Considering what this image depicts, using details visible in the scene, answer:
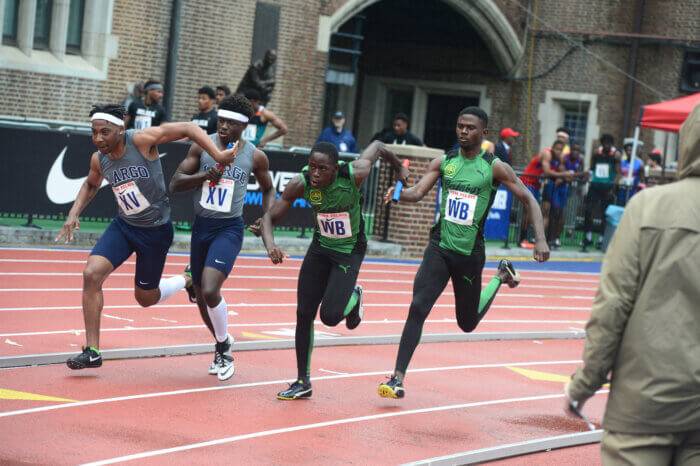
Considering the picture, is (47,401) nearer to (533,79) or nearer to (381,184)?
(381,184)

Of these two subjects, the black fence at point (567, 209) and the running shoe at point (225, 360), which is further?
the black fence at point (567, 209)

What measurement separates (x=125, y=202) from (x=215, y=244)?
0.73m

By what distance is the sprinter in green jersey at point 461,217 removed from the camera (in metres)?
7.44

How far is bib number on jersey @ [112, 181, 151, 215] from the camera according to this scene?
7.61 m

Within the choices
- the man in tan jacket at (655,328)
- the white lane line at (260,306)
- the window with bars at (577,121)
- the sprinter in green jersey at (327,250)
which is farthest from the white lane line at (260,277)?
the window with bars at (577,121)

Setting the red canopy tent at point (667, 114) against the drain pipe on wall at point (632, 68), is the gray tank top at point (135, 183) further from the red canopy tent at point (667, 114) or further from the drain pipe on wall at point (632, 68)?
the drain pipe on wall at point (632, 68)

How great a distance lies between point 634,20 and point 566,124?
3424mm

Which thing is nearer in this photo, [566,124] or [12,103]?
[12,103]

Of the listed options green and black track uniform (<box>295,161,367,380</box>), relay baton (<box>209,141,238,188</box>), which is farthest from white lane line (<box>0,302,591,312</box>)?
green and black track uniform (<box>295,161,367,380</box>)

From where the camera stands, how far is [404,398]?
776 centimetres

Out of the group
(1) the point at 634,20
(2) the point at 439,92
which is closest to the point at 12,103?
(2) the point at 439,92

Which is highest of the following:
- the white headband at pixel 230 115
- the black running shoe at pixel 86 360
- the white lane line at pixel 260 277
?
the white headband at pixel 230 115

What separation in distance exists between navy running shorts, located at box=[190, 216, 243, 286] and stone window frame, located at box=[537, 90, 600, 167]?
22.7m

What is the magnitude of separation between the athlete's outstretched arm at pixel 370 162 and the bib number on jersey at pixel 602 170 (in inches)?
588
